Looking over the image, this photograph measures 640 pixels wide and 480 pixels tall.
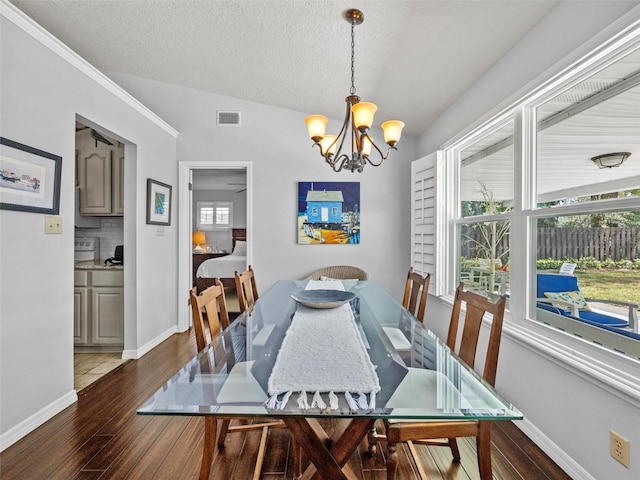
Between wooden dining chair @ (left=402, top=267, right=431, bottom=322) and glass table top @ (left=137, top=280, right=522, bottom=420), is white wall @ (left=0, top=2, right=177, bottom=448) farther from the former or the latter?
wooden dining chair @ (left=402, top=267, right=431, bottom=322)

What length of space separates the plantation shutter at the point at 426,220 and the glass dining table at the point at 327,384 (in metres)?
1.82

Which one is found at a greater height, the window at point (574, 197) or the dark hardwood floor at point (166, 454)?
the window at point (574, 197)

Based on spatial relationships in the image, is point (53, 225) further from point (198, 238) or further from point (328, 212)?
point (198, 238)

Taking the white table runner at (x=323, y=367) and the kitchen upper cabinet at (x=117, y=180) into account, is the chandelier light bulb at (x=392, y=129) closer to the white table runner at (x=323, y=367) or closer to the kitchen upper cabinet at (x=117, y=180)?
the white table runner at (x=323, y=367)

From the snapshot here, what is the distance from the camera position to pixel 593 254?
1653 mm

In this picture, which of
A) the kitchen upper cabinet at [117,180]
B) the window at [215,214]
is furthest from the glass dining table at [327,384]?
the window at [215,214]

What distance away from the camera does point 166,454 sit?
1.79m

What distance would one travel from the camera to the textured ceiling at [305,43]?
6.89 ft

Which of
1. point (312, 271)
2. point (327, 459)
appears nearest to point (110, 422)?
point (327, 459)

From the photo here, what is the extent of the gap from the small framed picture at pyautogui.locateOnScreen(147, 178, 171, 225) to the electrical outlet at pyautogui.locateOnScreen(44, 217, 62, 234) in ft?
3.72

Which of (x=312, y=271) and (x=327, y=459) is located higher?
(x=312, y=271)

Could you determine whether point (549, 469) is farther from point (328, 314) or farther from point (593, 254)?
point (328, 314)

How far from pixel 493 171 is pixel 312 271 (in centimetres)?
232

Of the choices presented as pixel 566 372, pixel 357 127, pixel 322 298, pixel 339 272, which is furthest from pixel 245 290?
pixel 566 372
